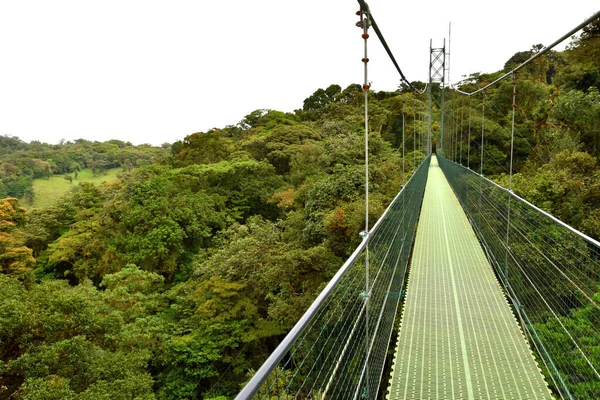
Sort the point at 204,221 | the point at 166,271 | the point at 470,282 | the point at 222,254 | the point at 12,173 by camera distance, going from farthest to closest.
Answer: the point at 12,173, the point at 204,221, the point at 166,271, the point at 222,254, the point at 470,282

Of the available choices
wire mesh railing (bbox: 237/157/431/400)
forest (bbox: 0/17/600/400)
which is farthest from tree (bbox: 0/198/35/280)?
wire mesh railing (bbox: 237/157/431/400)

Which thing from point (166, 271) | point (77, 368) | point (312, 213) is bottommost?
point (166, 271)

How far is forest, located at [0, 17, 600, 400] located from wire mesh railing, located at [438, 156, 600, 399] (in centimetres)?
214

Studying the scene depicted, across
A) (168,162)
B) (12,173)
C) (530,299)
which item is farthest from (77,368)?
(12,173)

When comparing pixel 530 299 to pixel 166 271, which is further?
pixel 166 271

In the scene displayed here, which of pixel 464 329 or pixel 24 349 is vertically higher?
pixel 464 329

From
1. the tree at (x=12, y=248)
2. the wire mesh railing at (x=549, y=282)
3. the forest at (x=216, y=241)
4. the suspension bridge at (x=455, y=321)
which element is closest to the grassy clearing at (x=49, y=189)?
the tree at (x=12, y=248)

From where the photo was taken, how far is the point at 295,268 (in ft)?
19.2

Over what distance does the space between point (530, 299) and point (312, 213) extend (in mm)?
4719

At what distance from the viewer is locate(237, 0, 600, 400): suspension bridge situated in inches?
55.6

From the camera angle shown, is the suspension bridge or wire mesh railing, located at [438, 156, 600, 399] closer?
the suspension bridge

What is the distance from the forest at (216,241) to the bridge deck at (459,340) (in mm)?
2304

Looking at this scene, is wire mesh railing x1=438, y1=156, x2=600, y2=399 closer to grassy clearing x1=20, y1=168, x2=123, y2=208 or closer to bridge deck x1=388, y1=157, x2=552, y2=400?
bridge deck x1=388, y1=157, x2=552, y2=400

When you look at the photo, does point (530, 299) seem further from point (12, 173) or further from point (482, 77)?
point (12, 173)
